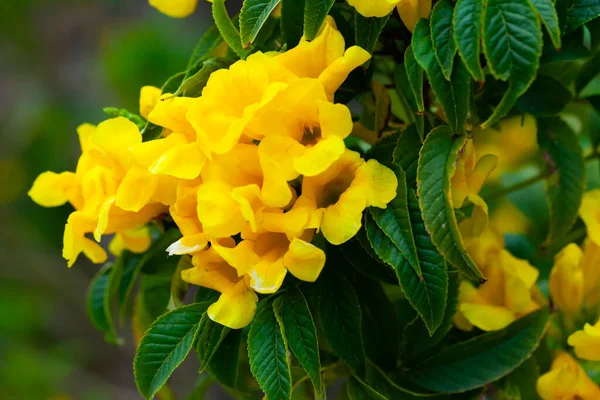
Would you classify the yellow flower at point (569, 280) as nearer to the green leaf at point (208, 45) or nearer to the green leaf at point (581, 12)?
the green leaf at point (581, 12)

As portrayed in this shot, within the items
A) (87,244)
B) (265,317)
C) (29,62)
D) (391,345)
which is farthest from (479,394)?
(29,62)

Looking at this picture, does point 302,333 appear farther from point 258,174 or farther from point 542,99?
point 542,99

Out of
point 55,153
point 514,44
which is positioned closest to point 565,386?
point 514,44

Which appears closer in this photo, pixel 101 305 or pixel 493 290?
pixel 493 290

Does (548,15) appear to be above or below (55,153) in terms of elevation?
above

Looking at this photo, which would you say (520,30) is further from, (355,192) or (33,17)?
(33,17)

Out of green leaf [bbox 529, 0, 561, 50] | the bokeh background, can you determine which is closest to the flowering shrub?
green leaf [bbox 529, 0, 561, 50]

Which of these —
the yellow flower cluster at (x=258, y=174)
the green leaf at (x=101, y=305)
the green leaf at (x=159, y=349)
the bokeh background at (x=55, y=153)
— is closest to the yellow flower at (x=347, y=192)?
the yellow flower cluster at (x=258, y=174)
